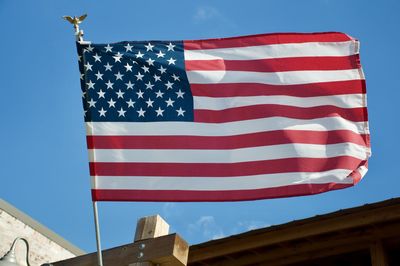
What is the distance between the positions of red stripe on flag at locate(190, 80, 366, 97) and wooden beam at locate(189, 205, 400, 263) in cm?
250

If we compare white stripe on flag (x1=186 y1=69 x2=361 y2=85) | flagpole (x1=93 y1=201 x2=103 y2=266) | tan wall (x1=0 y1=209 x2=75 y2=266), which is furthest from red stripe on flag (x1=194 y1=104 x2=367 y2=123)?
tan wall (x1=0 y1=209 x2=75 y2=266)

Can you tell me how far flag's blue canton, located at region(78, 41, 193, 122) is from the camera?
679 centimetres

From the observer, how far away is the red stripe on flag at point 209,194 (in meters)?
6.24

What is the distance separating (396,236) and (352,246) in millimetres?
749

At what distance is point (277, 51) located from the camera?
754 cm

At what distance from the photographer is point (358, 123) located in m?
7.39

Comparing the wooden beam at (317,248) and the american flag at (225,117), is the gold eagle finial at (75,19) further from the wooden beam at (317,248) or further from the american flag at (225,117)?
the wooden beam at (317,248)

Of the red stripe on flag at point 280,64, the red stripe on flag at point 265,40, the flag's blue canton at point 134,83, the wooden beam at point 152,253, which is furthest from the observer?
the red stripe on flag at point 265,40

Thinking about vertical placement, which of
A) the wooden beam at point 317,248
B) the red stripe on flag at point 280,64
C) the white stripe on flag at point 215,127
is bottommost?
the white stripe on flag at point 215,127

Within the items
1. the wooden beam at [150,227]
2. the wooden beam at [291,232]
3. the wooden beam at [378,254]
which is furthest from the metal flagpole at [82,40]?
the wooden beam at [378,254]

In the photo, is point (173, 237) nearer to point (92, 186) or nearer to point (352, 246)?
point (92, 186)

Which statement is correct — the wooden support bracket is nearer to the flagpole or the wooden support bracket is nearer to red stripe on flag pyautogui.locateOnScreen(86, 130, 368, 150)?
the flagpole

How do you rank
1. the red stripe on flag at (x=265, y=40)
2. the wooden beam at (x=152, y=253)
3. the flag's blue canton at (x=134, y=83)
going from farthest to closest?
the red stripe on flag at (x=265, y=40), the flag's blue canton at (x=134, y=83), the wooden beam at (x=152, y=253)

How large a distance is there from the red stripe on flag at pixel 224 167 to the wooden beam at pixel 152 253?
144 cm
